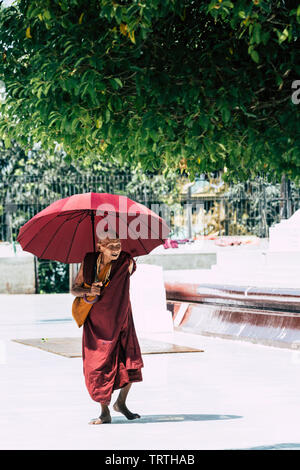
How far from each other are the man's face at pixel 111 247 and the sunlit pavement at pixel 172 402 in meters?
1.36

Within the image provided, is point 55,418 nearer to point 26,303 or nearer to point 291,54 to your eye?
point 291,54

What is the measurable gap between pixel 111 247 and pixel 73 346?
5.93 metres

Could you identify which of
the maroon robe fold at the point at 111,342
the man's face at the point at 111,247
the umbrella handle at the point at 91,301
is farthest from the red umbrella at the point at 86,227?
the umbrella handle at the point at 91,301

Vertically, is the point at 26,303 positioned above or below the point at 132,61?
below

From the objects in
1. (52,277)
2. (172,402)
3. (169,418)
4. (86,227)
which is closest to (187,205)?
(52,277)

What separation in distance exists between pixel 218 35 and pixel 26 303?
17.0 metres

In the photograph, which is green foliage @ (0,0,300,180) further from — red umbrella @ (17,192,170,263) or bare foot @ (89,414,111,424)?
bare foot @ (89,414,111,424)

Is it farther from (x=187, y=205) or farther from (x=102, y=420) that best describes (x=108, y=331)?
(x=187, y=205)

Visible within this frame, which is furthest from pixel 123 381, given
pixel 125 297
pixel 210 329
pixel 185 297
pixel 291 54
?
pixel 185 297

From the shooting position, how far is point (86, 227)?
9.00 m

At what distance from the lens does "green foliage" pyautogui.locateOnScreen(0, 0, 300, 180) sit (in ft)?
20.9

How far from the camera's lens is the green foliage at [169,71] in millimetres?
6379

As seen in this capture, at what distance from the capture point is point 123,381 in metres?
8.25
